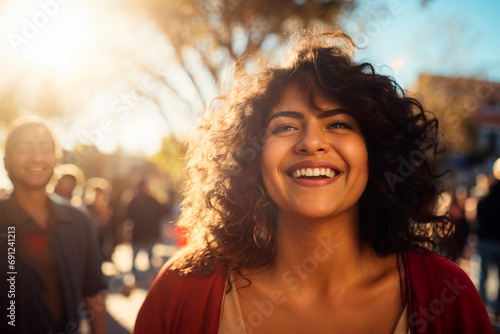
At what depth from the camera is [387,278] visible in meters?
1.95

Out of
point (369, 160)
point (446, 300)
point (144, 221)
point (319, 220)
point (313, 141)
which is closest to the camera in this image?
Result: point (446, 300)

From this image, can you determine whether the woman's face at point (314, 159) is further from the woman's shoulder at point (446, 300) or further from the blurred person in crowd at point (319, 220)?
the woman's shoulder at point (446, 300)

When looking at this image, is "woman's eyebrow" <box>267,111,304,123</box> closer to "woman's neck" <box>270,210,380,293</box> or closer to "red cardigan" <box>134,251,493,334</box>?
"woman's neck" <box>270,210,380,293</box>

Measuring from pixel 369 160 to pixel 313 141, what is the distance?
0.45 meters

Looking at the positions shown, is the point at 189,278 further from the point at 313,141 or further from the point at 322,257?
the point at 313,141

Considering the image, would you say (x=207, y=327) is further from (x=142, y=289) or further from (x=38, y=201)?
(x=142, y=289)

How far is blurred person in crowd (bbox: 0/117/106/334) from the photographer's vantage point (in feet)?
8.83

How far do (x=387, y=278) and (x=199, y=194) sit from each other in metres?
1.09

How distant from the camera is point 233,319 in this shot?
1900 mm

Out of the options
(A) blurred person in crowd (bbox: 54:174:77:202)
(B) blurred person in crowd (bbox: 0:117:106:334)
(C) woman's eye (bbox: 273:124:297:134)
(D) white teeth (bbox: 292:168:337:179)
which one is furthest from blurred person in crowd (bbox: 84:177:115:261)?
(D) white teeth (bbox: 292:168:337:179)

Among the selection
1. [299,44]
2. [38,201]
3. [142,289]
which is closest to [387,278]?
[299,44]

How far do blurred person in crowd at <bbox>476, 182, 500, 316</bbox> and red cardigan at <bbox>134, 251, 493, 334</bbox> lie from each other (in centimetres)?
500

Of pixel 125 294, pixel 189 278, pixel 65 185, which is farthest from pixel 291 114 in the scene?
pixel 125 294

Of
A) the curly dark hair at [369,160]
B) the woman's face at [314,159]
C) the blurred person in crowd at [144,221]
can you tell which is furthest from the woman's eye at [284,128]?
the blurred person in crowd at [144,221]
